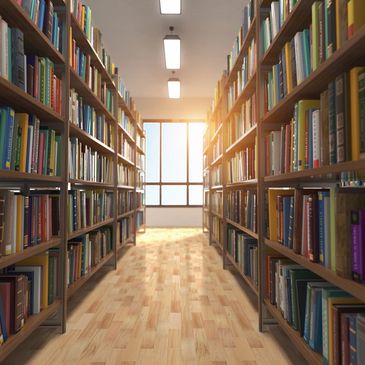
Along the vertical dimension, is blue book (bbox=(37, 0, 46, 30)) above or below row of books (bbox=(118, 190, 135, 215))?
above

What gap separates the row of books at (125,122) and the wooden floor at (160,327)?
187 cm

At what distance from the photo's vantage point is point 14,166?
1.42 metres

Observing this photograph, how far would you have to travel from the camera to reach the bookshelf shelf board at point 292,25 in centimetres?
134

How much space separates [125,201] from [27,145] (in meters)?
2.98

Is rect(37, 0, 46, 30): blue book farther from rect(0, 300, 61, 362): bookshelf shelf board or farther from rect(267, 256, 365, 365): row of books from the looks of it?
rect(267, 256, 365, 365): row of books

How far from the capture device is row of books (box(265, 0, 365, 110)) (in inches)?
37.9

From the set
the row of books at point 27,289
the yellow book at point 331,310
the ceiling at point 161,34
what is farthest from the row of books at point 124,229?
the yellow book at point 331,310

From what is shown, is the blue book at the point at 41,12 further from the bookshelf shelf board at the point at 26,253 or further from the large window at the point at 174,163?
the large window at the point at 174,163

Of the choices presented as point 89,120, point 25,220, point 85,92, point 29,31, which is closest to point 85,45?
point 85,92

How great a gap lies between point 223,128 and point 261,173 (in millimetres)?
1693

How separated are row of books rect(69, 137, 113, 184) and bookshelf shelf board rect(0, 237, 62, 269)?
0.56 meters

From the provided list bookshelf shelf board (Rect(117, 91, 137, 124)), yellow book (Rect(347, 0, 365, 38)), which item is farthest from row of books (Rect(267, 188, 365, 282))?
bookshelf shelf board (Rect(117, 91, 137, 124))

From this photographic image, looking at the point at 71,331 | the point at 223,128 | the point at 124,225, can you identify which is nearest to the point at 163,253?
the point at 124,225

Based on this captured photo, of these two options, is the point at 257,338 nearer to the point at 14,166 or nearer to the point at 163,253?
the point at 14,166
